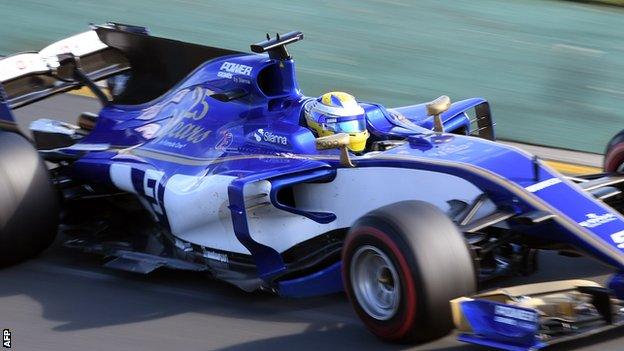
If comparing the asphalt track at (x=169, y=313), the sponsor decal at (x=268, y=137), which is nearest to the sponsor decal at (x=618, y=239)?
the asphalt track at (x=169, y=313)

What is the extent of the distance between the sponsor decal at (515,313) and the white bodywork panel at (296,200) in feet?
2.85

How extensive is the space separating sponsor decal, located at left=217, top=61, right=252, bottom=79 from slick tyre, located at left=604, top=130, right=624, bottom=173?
7.57ft

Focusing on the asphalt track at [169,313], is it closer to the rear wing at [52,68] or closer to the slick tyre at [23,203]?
the slick tyre at [23,203]

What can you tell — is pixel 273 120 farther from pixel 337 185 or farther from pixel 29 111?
pixel 29 111

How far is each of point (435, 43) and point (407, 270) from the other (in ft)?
19.8

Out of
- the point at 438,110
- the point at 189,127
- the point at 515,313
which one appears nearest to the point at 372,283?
the point at 515,313

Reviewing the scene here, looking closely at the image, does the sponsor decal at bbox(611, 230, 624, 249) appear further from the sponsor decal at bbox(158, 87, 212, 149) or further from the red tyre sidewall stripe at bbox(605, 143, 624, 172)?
the sponsor decal at bbox(158, 87, 212, 149)

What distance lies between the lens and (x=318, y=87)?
34.5 feet

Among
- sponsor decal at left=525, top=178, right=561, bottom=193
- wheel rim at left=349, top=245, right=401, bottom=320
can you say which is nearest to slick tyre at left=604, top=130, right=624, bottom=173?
sponsor decal at left=525, top=178, right=561, bottom=193

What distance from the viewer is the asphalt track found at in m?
5.88

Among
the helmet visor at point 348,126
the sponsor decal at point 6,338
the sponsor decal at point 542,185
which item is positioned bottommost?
the sponsor decal at point 6,338

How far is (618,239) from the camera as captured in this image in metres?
5.69

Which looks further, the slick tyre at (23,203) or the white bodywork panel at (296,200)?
the slick tyre at (23,203)

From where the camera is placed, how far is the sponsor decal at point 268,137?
21.8 feet
